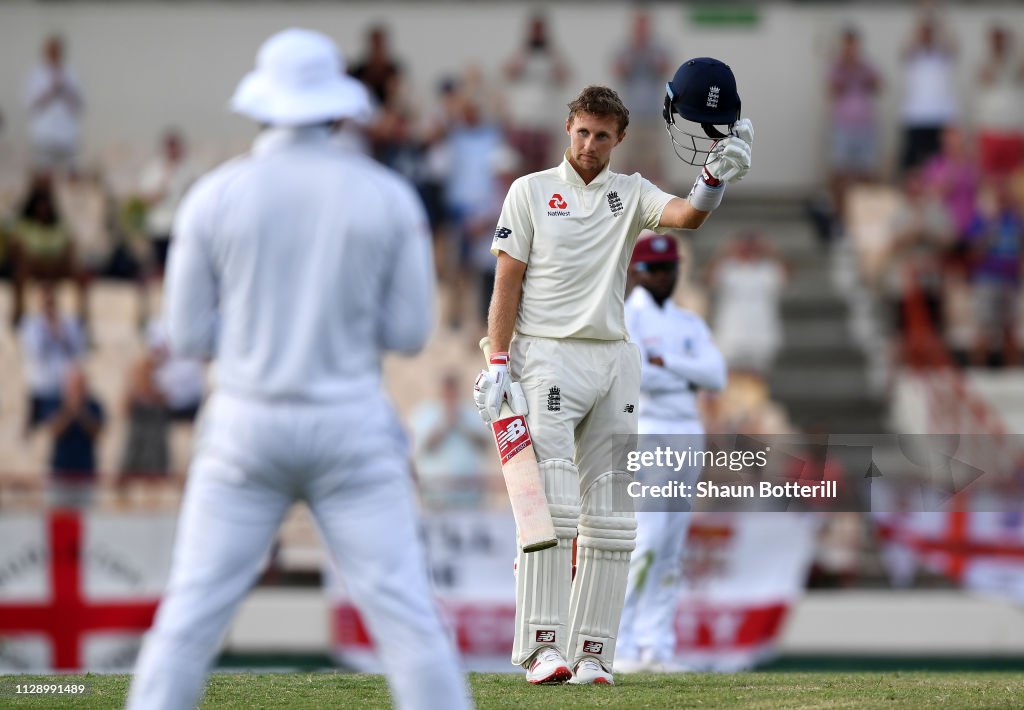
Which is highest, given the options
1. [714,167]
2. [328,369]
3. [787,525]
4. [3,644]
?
[714,167]

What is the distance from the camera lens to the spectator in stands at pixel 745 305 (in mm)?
16578

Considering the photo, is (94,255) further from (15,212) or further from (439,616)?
(439,616)

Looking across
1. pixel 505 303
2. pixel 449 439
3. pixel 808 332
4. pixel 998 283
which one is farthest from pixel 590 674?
pixel 808 332

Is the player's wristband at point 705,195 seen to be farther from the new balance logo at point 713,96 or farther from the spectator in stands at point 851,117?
the spectator in stands at point 851,117

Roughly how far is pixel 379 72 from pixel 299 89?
12851 millimetres

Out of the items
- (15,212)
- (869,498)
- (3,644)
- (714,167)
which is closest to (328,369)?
(714,167)

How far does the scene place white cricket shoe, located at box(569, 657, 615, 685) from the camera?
6.72 meters

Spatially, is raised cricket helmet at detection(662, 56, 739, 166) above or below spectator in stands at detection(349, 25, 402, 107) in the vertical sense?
below

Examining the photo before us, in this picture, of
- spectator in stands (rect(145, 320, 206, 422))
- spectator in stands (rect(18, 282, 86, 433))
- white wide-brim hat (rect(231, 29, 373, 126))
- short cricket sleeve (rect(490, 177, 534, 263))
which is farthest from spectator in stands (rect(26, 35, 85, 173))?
white wide-brim hat (rect(231, 29, 373, 126))

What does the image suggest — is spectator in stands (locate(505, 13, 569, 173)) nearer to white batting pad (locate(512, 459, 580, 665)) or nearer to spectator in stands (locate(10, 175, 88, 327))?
spectator in stands (locate(10, 175, 88, 327))

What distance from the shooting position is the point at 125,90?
20.6 metres

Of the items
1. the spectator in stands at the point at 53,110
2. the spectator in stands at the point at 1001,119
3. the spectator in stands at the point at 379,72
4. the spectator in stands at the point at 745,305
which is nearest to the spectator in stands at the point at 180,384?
the spectator in stands at the point at 379,72

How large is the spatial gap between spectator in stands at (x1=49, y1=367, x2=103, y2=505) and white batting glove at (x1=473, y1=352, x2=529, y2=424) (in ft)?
27.5

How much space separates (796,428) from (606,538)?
392 inches
